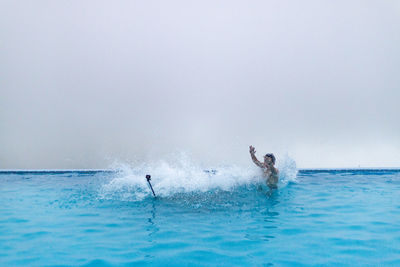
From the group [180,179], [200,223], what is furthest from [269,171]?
[200,223]

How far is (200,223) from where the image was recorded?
362cm

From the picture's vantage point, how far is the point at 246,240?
301 cm

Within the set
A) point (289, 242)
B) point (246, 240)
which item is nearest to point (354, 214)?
point (289, 242)

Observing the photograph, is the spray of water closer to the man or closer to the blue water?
the blue water

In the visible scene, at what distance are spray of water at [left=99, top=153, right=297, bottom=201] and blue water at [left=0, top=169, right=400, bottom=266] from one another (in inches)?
0.9

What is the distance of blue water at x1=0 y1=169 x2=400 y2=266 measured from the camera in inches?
103

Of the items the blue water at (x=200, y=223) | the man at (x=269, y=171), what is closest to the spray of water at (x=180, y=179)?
the blue water at (x=200, y=223)

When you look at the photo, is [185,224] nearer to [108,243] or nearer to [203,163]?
[108,243]

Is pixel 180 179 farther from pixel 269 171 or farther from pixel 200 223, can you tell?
pixel 200 223

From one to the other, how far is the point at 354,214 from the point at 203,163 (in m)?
6.34

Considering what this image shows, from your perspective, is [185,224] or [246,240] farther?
[185,224]

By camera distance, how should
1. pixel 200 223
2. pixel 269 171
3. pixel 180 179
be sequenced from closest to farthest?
pixel 200 223
pixel 269 171
pixel 180 179

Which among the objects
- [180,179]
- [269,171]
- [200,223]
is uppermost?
[269,171]

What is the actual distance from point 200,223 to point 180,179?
244 cm
